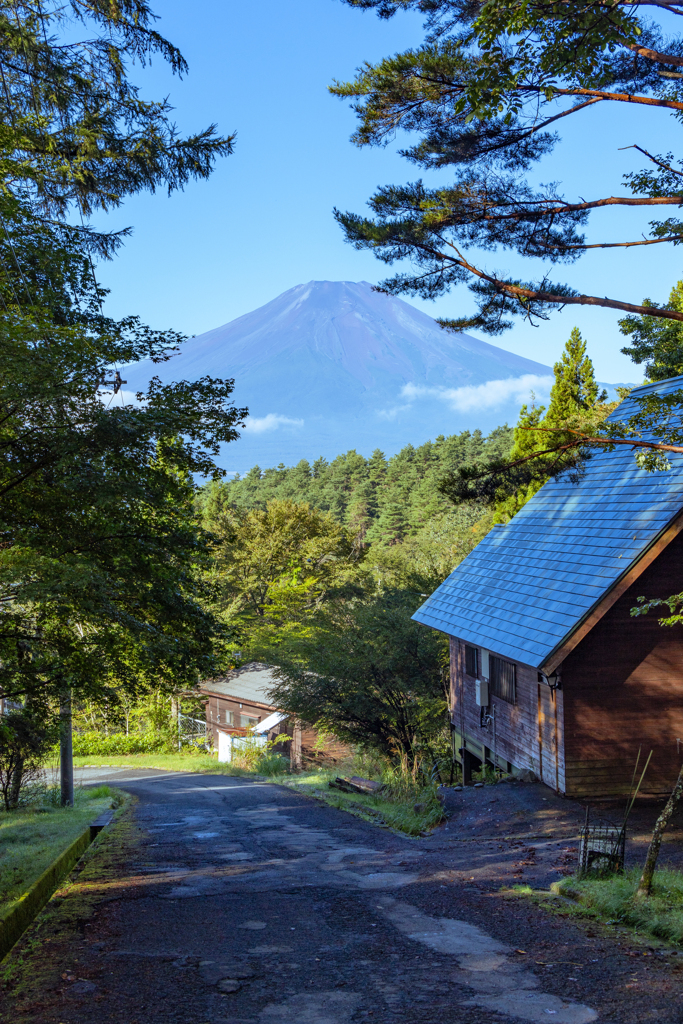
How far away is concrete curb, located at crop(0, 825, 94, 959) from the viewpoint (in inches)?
273

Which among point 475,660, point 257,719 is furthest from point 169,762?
point 475,660

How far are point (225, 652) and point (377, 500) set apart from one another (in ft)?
239

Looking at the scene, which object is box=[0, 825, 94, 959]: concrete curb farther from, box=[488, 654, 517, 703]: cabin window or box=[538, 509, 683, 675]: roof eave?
box=[488, 654, 517, 703]: cabin window

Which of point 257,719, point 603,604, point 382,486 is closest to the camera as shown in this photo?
point 603,604

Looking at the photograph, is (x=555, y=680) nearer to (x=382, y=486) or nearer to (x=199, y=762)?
(x=199, y=762)

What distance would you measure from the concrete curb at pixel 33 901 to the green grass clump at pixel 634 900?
5476mm

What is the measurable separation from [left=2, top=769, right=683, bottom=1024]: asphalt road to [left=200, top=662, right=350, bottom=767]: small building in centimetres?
1818

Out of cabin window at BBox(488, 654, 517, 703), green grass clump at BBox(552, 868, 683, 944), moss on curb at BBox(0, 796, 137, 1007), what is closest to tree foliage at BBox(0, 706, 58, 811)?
moss on curb at BBox(0, 796, 137, 1007)

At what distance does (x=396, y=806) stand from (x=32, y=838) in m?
7.73

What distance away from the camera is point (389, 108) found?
1027 centimetres

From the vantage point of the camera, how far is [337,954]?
6383mm

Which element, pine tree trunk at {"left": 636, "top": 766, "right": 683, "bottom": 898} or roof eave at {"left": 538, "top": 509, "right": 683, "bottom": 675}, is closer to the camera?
pine tree trunk at {"left": 636, "top": 766, "right": 683, "bottom": 898}

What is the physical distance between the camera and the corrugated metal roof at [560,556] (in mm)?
13648

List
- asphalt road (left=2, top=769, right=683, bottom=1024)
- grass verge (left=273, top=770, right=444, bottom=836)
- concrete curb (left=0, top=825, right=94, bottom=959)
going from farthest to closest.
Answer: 1. grass verge (left=273, top=770, right=444, bottom=836)
2. concrete curb (left=0, top=825, right=94, bottom=959)
3. asphalt road (left=2, top=769, right=683, bottom=1024)
